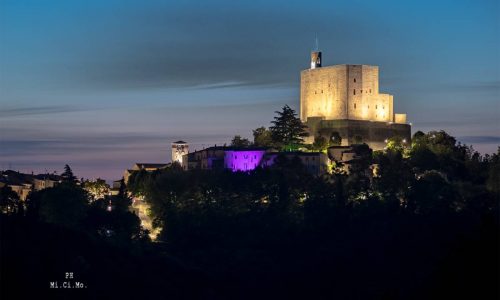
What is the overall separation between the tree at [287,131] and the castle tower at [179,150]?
323 inches

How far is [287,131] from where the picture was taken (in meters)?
112

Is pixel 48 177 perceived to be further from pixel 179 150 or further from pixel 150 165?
pixel 179 150

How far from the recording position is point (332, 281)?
9669 cm

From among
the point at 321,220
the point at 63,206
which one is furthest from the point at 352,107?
the point at 63,206

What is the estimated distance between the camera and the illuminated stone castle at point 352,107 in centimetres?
11181

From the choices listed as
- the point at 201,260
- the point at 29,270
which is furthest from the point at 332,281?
the point at 29,270

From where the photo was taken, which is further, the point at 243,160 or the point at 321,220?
the point at 243,160

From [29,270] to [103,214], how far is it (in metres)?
→ 19.5

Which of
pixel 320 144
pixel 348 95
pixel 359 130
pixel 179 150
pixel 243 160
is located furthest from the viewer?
pixel 179 150

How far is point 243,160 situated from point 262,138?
7119mm

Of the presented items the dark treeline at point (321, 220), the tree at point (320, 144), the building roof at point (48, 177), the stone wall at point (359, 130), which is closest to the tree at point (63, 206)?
the dark treeline at point (321, 220)

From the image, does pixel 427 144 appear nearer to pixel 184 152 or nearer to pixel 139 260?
pixel 184 152

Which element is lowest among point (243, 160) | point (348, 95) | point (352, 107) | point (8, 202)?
point (8, 202)

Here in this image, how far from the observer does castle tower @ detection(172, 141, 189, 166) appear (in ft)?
376
